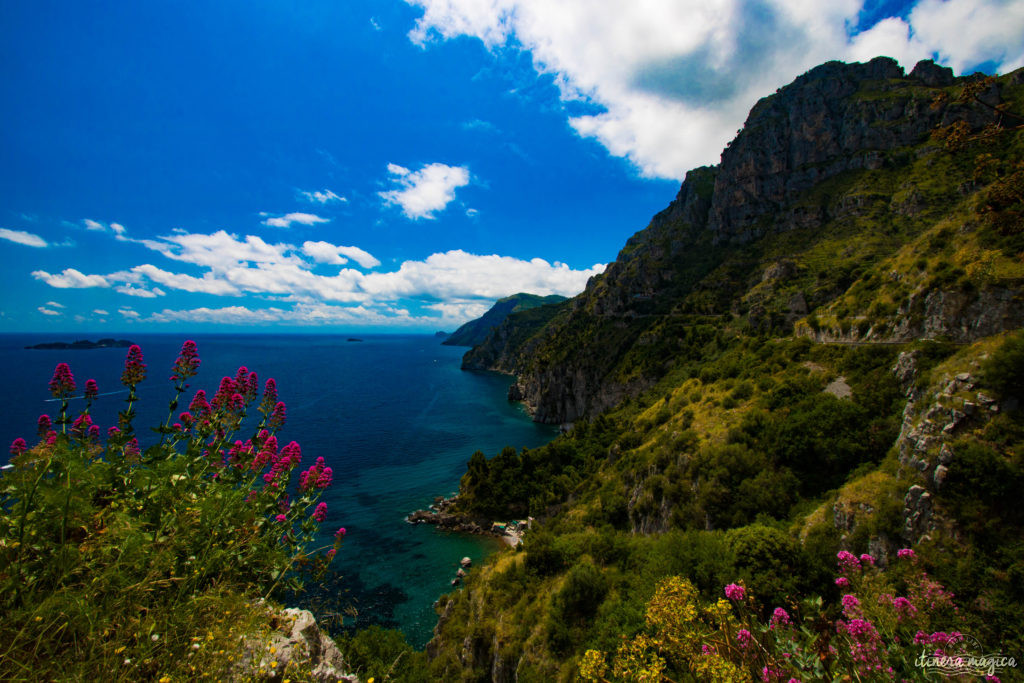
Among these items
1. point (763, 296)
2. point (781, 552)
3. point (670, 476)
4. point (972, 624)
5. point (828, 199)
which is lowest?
point (670, 476)

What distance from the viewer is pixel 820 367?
99.7 ft

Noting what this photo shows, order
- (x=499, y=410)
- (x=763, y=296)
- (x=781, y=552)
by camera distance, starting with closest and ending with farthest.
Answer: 1. (x=781, y=552)
2. (x=763, y=296)
3. (x=499, y=410)

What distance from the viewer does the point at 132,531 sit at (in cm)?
440

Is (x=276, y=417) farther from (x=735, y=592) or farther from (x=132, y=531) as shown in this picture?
(x=735, y=592)

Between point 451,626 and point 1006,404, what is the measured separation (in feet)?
83.9

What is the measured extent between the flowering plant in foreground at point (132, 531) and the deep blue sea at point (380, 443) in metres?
1.70

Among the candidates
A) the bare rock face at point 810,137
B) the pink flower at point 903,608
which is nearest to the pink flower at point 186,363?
the pink flower at point 903,608

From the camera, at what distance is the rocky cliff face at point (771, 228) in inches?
2623

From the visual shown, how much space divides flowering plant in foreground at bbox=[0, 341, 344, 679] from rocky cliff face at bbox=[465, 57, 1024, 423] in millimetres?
61581

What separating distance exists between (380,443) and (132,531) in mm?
67060

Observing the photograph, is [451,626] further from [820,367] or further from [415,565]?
[820,367]

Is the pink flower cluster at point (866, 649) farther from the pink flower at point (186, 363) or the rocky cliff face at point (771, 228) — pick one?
the rocky cliff face at point (771, 228)

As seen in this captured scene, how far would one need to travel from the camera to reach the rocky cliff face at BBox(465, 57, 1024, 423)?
66.6 metres

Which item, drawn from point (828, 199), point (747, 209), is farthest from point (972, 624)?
point (747, 209)
